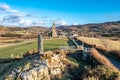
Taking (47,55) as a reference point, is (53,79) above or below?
below

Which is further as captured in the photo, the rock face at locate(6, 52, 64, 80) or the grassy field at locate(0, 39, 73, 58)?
the grassy field at locate(0, 39, 73, 58)

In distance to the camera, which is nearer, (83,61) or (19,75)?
(19,75)

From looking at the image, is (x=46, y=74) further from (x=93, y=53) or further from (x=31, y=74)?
(x=93, y=53)

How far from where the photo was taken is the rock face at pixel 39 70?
1739 cm

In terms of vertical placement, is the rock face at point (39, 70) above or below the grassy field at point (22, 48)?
above

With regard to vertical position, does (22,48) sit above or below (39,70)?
below

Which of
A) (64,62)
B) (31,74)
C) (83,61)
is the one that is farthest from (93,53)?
(31,74)

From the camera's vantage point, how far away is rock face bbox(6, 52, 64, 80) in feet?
57.1

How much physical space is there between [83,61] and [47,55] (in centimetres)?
290

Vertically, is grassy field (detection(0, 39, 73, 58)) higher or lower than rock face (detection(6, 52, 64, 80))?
lower

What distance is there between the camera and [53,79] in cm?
1767

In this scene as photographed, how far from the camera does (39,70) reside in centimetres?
1766

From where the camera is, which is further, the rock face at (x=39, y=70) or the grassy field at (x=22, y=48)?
the grassy field at (x=22, y=48)

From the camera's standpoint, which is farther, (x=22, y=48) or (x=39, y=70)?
(x=22, y=48)
